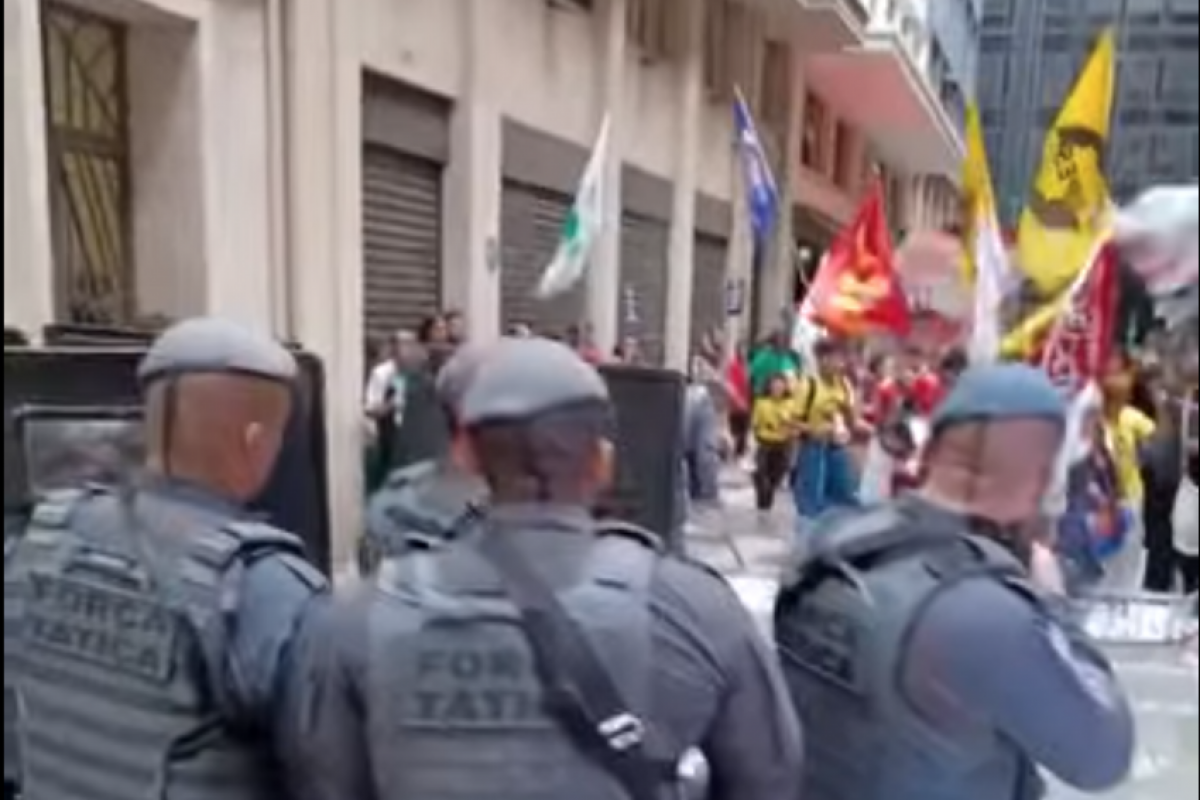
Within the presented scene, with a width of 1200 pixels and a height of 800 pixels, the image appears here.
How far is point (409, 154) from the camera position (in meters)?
5.51

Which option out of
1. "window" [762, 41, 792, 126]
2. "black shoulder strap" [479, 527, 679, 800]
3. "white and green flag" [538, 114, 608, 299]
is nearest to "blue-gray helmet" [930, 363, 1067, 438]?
"black shoulder strap" [479, 527, 679, 800]

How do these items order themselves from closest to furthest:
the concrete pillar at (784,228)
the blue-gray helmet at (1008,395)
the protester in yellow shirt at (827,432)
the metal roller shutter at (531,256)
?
the blue-gray helmet at (1008,395) → the protester in yellow shirt at (827,432) → the concrete pillar at (784,228) → the metal roller shutter at (531,256)

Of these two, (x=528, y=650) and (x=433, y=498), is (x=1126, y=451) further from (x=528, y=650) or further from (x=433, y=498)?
(x=433, y=498)

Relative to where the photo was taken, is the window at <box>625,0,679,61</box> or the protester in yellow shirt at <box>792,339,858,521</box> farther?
the window at <box>625,0,679,61</box>

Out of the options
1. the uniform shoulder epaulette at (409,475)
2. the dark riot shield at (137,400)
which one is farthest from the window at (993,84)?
the dark riot shield at (137,400)

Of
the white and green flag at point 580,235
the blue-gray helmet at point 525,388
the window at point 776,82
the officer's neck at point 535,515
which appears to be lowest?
the officer's neck at point 535,515

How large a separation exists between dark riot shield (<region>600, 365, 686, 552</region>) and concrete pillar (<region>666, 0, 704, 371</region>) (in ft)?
1.98

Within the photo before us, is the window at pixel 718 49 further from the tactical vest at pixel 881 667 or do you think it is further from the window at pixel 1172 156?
the window at pixel 1172 156

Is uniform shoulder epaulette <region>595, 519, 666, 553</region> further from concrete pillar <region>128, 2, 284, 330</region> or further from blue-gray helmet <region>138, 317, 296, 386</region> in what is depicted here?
concrete pillar <region>128, 2, 284, 330</region>

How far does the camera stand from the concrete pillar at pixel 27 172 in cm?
475

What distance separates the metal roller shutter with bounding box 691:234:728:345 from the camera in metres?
4.80

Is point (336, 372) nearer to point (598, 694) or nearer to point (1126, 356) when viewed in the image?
point (598, 694)

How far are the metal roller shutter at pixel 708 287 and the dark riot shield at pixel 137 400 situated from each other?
6.80 ft

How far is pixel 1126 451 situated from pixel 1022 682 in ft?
1.12
